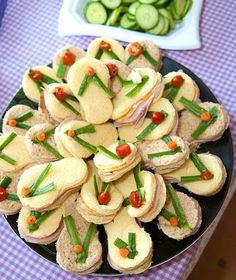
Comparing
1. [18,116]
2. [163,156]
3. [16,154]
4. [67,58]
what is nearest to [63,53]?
[67,58]

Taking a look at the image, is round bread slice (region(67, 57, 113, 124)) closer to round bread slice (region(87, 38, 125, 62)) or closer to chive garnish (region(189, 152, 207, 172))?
round bread slice (region(87, 38, 125, 62))

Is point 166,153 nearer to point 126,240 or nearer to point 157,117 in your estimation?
point 157,117

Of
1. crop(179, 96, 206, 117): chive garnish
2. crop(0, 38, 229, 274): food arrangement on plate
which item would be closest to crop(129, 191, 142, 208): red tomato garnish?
crop(0, 38, 229, 274): food arrangement on plate

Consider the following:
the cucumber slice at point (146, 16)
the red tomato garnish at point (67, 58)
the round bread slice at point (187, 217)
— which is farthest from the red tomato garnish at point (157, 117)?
the cucumber slice at point (146, 16)

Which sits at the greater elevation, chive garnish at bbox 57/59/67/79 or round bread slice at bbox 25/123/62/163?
chive garnish at bbox 57/59/67/79

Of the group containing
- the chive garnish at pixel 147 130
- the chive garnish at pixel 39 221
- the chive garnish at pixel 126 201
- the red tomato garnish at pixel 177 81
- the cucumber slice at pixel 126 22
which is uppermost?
the red tomato garnish at pixel 177 81

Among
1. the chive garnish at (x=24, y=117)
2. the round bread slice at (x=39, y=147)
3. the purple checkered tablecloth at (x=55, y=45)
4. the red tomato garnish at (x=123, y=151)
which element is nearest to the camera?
the red tomato garnish at (x=123, y=151)

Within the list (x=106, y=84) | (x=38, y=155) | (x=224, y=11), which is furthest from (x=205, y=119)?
(x=224, y=11)

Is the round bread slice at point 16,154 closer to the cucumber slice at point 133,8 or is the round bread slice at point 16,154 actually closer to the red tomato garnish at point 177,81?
the red tomato garnish at point 177,81
